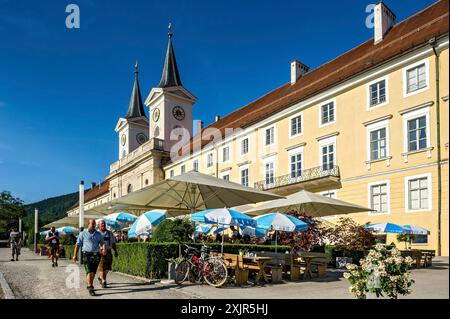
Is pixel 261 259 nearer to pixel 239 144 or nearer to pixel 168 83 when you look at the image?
pixel 239 144

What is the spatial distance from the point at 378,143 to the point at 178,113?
34346 mm

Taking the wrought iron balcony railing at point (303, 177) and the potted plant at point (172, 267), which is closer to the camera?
the potted plant at point (172, 267)

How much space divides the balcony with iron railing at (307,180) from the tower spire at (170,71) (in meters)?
27.8

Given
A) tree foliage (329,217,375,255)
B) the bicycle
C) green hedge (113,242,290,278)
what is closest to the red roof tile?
tree foliage (329,217,375,255)

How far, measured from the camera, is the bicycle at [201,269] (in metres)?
10.7

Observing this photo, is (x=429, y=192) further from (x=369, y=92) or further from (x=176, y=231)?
(x=176, y=231)

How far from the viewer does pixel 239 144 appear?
38.2 m

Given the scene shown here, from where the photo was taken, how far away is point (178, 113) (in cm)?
5584

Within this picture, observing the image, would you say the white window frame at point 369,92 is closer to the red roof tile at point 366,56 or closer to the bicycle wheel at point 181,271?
the red roof tile at point 366,56

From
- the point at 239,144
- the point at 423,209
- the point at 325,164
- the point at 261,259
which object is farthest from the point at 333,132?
the point at 261,259

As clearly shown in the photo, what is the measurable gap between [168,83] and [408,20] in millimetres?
33603

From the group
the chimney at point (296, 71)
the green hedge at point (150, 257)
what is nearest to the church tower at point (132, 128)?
the chimney at point (296, 71)

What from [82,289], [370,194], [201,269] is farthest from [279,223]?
[370,194]

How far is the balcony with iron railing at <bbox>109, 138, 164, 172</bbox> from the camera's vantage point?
52.4 m
